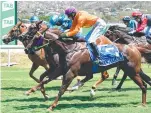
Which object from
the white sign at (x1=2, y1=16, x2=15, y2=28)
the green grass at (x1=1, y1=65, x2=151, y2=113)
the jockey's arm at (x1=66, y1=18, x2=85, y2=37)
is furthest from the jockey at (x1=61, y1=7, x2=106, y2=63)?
the white sign at (x1=2, y1=16, x2=15, y2=28)

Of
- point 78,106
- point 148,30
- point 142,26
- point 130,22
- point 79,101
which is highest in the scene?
point 142,26

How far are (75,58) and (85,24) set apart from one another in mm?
831

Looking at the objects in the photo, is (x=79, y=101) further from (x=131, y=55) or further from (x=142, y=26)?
(x=142, y=26)

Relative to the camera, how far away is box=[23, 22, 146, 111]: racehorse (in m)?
11.1

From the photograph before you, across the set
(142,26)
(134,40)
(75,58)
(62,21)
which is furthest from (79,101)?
(62,21)

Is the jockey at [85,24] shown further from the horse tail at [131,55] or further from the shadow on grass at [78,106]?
the shadow on grass at [78,106]

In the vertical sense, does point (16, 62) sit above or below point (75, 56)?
below

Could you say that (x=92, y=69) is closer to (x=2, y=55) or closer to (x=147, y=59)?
(x=147, y=59)

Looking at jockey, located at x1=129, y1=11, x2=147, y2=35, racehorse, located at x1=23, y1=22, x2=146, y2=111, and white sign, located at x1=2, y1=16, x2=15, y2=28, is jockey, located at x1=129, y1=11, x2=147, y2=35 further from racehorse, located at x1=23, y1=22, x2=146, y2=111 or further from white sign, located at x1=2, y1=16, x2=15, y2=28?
white sign, located at x1=2, y1=16, x2=15, y2=28

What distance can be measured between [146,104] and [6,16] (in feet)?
60.0

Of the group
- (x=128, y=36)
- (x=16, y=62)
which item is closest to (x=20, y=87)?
(x=128, y=36)

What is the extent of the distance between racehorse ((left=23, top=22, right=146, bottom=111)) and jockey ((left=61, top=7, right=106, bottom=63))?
0.21 m

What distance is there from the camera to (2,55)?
27.6 meters

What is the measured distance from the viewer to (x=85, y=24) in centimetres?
1130
